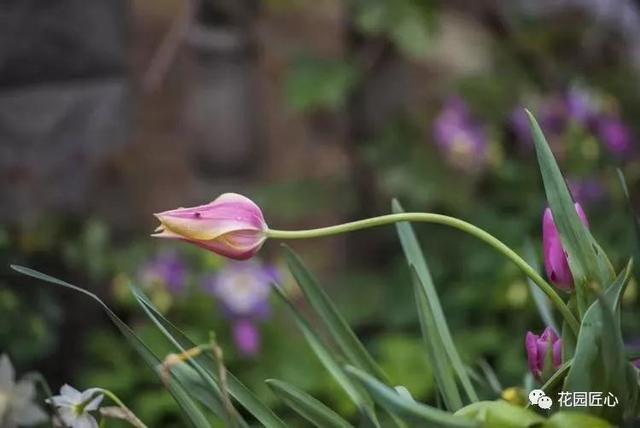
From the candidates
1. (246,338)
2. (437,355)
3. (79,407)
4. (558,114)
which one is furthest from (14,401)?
(558,114)

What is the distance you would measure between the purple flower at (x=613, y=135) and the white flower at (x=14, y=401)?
2.24 m

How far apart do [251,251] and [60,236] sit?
1976mm

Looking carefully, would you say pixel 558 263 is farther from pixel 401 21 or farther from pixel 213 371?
pixel 401 21

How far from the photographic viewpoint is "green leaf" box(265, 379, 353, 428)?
51 centimetres

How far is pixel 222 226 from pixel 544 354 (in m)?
0.18

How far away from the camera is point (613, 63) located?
3.39 m

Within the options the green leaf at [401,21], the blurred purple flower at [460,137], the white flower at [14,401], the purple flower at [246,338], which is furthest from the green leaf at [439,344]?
the blurred purple flower at [460,137]

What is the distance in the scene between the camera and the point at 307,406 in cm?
52

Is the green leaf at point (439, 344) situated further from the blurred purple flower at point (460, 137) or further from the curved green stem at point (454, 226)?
the blurred purple flower at point (460, 137)

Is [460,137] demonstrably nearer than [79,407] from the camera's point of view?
No

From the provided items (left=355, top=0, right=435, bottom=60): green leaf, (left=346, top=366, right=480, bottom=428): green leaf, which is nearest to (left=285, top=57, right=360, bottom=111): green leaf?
(left=355, top=0, right=435, bottom=60): green leaf

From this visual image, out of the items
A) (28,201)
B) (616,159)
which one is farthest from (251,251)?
(616,159)

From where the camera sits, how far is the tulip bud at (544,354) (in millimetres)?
553

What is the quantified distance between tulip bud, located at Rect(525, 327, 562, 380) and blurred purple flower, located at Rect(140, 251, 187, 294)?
1697 mm
